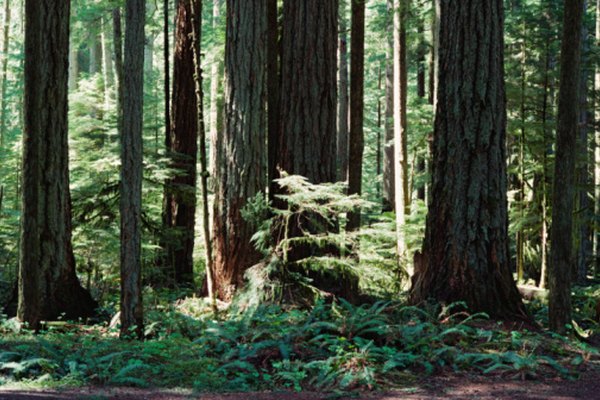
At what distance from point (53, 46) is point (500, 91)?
628 cm

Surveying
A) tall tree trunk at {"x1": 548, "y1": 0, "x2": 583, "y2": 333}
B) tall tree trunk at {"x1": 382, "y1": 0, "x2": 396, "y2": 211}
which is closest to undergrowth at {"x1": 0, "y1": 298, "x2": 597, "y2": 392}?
tall tree trunk at {"x1": 548, "y1": 0, "x2": 583, "y2": 333}

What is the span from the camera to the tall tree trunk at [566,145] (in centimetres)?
758

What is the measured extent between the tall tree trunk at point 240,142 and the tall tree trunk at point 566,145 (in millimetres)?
4588

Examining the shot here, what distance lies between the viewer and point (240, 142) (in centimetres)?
1034

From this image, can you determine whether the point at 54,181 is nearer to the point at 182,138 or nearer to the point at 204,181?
the point at 204,181

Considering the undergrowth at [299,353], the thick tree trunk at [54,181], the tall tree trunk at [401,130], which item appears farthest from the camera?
the tall tree trunk at [401,130]

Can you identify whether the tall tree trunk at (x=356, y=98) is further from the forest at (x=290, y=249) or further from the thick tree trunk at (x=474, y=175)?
the thick tree trunk at (x=474, y=175)

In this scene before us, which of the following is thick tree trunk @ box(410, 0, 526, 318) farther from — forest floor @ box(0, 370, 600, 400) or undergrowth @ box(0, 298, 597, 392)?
forest floor @ box(0, 370, 600, 400)

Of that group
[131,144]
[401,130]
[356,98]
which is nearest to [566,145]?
[131,144]

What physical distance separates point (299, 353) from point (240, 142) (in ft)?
14.7

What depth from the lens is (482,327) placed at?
767 cm

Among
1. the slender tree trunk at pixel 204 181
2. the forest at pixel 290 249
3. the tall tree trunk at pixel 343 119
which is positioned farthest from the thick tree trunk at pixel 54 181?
the tall tree trunk at pixel 343 119

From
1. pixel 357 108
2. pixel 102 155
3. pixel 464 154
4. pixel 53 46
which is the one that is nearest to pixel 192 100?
pixel 102 155

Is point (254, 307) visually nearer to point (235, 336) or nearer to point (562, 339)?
point (235, 336)
